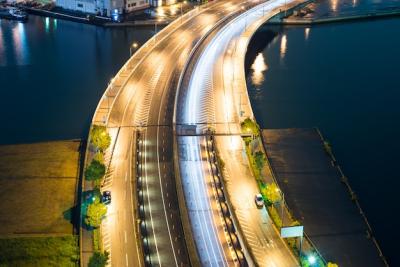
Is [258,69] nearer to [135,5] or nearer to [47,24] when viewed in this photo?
[135,5]

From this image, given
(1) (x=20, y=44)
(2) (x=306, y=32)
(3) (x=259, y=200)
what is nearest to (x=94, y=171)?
(3) (x=259, y=200)

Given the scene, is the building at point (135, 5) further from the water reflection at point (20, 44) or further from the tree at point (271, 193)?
the tree at point (271, 193)

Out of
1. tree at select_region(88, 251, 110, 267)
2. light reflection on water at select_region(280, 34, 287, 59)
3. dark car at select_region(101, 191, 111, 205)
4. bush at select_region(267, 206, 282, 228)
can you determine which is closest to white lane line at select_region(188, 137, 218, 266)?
bush at select_region(267, 206, 282, 228)

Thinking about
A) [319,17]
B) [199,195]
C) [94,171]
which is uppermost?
[319,17]

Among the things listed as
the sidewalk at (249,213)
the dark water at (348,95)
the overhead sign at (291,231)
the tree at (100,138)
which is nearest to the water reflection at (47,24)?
the dark water at (348,95)

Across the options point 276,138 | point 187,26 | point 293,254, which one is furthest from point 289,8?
point 293,254

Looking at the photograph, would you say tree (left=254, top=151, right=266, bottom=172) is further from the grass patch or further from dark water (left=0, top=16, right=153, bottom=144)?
dark water (left=0, top=16, right=153, bottom=144)
